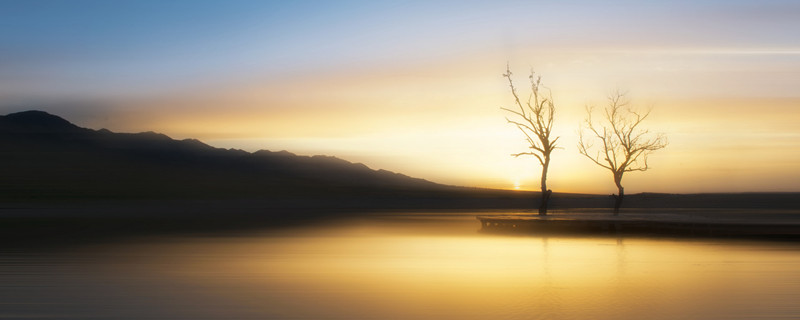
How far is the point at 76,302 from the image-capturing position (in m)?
15.5

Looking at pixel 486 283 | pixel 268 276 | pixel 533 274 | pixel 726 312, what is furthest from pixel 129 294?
pixel 726 312

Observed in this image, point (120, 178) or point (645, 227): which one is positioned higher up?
point (120, 178)

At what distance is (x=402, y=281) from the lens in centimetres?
1955

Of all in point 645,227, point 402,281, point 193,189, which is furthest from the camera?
point 193,189

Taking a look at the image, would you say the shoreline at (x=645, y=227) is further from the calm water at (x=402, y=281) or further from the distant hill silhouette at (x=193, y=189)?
the distant hill silhouette at (x=193, y=189)

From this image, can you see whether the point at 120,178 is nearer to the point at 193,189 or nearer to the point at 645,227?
the point at 193,189

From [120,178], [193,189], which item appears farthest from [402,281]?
[120,178]

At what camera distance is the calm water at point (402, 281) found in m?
15.0

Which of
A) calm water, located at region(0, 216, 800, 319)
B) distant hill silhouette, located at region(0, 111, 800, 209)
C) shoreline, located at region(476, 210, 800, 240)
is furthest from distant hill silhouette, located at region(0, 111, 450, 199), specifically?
calm water, located at region(0, 216, 800, 319)

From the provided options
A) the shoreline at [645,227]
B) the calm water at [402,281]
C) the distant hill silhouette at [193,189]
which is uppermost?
the distant hill silhouette at [193,189]

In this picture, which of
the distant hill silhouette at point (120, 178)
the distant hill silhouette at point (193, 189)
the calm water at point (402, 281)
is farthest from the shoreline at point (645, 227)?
the distant hill silhouette at point (120, 178)

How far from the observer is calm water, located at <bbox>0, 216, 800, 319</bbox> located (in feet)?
49.3

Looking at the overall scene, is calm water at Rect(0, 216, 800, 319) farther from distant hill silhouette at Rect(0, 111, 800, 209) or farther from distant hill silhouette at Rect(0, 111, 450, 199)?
distant hill silhouette at Rect(0, 111, 450, 199)

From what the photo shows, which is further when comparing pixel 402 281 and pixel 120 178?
pixel 120 178
